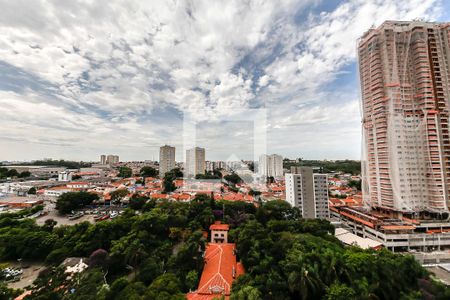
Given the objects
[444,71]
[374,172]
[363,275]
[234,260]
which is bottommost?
[234,260]

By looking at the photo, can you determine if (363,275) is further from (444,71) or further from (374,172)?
(444,71)

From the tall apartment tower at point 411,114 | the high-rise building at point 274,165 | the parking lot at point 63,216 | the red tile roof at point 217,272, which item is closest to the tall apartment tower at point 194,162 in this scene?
the high-rise building at point 274,165

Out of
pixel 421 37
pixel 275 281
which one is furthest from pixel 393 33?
pixel 275 281

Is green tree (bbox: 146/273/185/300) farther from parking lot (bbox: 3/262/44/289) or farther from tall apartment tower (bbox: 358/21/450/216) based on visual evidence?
tall apartment tower (bbox: 358/21/450/216)

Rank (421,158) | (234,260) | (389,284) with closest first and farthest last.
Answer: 1. (389,284)
2. (234,260)
3. (421,158)

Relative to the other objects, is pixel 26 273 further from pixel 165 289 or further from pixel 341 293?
pixel 341 293

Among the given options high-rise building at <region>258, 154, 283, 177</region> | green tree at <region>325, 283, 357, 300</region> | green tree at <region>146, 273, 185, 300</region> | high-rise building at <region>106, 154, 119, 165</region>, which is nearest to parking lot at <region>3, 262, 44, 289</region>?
green tree at <region>146, 273, 185, 300</region>

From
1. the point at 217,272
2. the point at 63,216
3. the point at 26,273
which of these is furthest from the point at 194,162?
the point at 217,272
